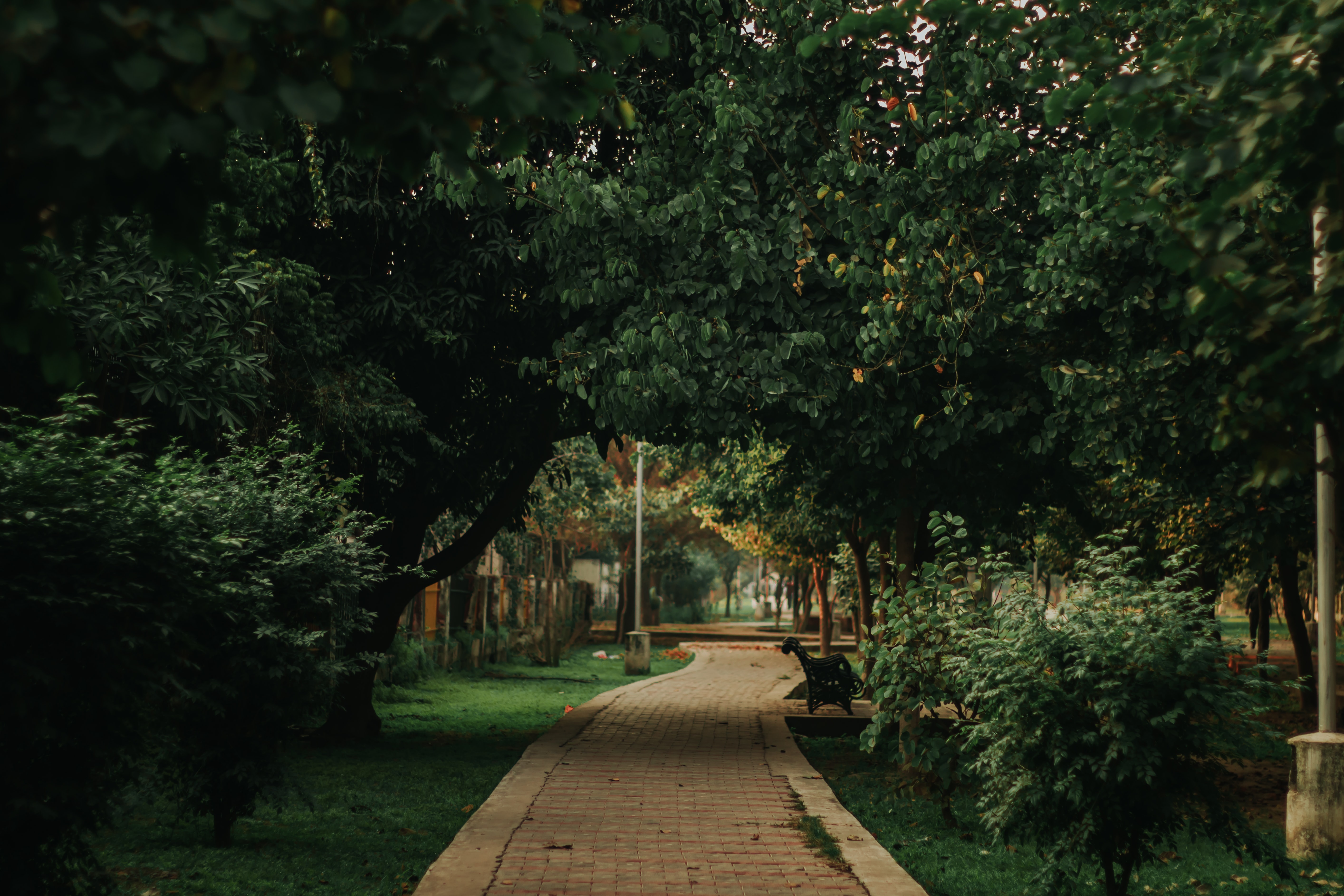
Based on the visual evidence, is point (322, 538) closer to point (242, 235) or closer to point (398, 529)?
point (242, 235)

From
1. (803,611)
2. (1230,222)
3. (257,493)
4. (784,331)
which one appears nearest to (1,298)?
(1230,222)

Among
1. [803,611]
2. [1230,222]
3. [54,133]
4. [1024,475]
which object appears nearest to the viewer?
[54,133]

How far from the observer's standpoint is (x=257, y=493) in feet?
22.7

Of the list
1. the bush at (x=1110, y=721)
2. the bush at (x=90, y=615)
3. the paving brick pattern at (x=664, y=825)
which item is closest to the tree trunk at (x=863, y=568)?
the paving brick pattern at (x=664, y=825)

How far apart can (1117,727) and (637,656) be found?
64.3ft

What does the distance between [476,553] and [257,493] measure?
23.2 feet

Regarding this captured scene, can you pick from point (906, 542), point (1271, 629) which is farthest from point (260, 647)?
point (1271, 629)

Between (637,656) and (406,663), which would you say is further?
(637,656)

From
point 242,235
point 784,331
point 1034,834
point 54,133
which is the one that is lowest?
point 1034,834

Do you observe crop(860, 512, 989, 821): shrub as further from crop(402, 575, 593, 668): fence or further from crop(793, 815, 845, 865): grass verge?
crop(402, 575, 593, 668): fence

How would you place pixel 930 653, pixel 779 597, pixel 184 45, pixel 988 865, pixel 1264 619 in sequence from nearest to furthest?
pixel 184 45, pixel 988 865, pixel 930 653, pixel 1264 619, pixel 779 597

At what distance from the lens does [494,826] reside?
24.8ft

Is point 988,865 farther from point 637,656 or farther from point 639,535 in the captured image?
point 639,535

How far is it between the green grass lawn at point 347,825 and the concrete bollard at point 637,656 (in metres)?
8.94
